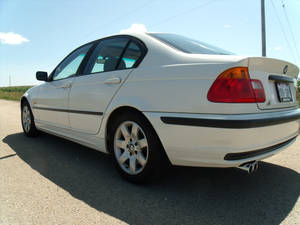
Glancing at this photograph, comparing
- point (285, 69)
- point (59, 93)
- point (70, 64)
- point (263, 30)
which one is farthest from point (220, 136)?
point (263, 30)

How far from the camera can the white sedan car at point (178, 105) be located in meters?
1.64

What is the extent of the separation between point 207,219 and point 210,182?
2.13 feet

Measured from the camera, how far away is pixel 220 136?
1624mm

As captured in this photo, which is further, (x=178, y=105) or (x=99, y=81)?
(x=99, y=81)

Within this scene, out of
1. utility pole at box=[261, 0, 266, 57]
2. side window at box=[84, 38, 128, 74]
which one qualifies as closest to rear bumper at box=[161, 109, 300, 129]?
side window at box=[84, 38, 128, 74]

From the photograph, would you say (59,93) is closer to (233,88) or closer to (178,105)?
(178,105)

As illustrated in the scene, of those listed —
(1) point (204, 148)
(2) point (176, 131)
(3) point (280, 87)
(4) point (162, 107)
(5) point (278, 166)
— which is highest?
(3) point (280, 87)

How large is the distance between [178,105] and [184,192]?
0.84 meters

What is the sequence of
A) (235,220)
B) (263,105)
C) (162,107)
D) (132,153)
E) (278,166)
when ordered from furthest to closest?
(278,166) → (132,153) → (162,107) → (263,105) → (235,220)

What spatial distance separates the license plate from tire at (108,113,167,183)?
3.73 feet

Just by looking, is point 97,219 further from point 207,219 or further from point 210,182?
point 210,182

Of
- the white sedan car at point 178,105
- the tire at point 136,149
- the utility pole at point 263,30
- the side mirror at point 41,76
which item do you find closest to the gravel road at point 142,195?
the tire at point 136,149

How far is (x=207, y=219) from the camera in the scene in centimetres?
163

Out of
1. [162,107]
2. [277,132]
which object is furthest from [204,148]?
[277,132]
